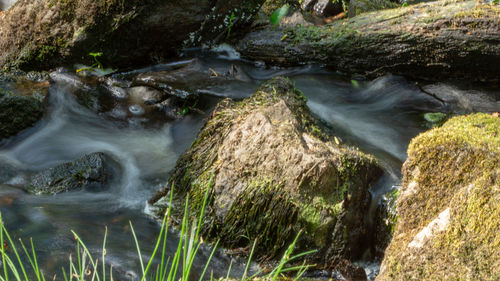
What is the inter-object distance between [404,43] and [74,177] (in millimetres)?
4904

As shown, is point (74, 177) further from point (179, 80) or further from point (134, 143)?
point (179, 80)

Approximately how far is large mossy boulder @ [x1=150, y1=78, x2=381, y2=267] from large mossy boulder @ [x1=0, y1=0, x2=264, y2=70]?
332 centimetres

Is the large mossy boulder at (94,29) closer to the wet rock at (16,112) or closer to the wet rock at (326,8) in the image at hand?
the wet rock at (16,112)

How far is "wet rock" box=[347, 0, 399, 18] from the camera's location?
28.9 ft

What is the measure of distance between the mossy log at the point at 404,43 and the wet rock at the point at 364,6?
160 centimetres

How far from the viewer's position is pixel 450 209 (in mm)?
2408

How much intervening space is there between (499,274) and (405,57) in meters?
5.18

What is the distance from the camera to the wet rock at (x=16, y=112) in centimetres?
544

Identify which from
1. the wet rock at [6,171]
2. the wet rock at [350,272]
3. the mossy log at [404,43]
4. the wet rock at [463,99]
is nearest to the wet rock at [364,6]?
the mossy log at [404,43]

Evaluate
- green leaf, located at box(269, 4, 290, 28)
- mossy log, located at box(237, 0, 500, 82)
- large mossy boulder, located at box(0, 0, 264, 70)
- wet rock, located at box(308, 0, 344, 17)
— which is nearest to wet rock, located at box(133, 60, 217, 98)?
large mossy boulder, located at box(0, 0, 264, 70)

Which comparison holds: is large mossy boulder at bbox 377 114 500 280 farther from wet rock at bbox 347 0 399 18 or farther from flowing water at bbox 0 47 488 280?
wet rock at bbox 347 0 399 18

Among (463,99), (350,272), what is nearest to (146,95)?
(350,272)

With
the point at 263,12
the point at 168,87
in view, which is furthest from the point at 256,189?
the point at 263,12

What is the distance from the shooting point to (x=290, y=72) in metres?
7.29
